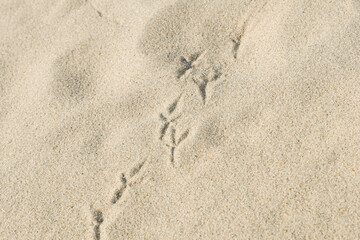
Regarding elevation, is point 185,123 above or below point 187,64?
below

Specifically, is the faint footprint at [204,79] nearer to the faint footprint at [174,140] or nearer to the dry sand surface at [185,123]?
the dry sand surface at [185,123]

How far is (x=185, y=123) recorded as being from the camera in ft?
5.28

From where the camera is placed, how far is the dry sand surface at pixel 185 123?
140 cm

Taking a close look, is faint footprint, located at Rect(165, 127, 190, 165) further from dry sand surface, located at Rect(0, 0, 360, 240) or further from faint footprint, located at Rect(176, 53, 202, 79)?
faint footprint, located at Rect(176, 53, 202, 79)

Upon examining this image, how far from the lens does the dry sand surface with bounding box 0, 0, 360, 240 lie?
140 cm

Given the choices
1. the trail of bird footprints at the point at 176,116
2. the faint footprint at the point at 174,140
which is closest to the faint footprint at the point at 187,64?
the trail of bird footprints at the point at 176,116

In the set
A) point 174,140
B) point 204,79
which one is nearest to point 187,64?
point 204,79

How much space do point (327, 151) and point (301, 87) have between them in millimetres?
322

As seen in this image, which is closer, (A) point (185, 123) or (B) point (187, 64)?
(A) point (185, 123)

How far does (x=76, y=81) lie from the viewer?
5.98 feet

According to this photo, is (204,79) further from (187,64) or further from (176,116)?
(176,116)

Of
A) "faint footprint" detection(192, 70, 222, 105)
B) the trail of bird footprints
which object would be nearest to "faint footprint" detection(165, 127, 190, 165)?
the trail of bird footprints

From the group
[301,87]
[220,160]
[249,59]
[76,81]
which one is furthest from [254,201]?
[76,81]

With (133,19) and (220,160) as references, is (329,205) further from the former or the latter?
(133,19)
